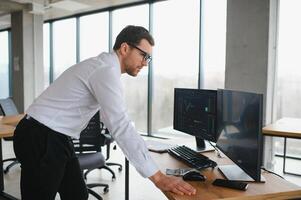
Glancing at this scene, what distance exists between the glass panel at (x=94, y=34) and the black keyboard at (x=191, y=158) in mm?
5049

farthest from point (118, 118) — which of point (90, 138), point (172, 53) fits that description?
point (172, 53)

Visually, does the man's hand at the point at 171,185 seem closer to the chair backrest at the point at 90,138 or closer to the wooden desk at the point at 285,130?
the chair backrest at the point at 90,138

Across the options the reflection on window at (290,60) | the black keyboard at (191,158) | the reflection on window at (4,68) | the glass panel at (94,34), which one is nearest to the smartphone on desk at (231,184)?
the black keyboard at (191,158)

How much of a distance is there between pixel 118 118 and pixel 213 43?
4111 millimetres

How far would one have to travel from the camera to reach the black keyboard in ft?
5.80

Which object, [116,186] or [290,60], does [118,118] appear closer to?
[116,186]

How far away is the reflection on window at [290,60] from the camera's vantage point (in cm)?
440

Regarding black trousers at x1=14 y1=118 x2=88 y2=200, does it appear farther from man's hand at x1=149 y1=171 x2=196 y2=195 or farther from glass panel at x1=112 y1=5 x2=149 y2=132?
glass panel at x1=112 y1=5 x2=149 y2=132

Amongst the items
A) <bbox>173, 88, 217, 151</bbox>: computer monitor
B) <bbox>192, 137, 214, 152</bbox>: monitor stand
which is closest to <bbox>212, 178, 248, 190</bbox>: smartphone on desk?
<bbox>173, 88, 217, 151</bbox>: computer monitor

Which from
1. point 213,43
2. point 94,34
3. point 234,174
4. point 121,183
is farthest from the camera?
point 94,34

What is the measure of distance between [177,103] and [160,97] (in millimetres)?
3698

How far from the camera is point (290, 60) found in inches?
176

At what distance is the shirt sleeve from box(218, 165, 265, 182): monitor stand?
470 mm

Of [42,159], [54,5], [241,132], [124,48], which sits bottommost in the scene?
[42,159]
